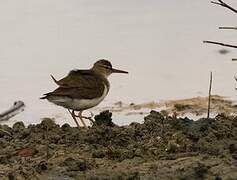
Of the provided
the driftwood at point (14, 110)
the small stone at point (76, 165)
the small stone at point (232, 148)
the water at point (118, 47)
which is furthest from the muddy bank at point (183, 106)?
the small stone at point (76, 165)

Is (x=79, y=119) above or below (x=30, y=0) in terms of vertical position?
below

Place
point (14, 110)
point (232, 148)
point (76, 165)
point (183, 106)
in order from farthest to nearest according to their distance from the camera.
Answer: point (183, 106) < point (14, 110) < point (232, 148) < point (76, 165)

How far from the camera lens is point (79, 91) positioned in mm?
8984

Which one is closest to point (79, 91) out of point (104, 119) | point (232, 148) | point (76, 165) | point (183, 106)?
point (104, 119)

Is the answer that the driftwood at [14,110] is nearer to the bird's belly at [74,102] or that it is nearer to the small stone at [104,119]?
the bird's belly at [74,102]

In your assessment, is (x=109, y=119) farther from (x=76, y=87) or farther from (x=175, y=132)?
(x=175, y=132)

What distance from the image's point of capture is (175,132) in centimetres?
801

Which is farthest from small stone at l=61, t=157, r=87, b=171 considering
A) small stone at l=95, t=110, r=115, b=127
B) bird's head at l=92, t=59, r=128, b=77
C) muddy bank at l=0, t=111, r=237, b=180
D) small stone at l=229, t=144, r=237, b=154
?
bird's head at l=92, t=59, r=128, b=77

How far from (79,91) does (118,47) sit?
2.87 m

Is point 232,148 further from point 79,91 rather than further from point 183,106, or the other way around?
point 183,106

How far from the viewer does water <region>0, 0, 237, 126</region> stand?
1048 centimetres

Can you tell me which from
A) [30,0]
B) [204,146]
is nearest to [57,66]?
[30,0]

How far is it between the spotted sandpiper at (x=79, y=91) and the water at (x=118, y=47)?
649 mm

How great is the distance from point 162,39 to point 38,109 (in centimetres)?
256
